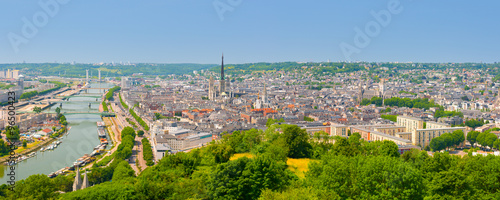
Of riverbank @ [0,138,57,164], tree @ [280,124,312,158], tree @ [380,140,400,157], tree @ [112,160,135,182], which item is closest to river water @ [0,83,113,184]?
riverbank @ [0,138,57,164]

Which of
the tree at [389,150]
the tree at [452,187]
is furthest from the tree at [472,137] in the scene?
the tree at [452,187]

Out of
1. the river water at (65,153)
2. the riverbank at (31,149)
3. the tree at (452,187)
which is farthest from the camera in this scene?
the riverbank at (31,149)

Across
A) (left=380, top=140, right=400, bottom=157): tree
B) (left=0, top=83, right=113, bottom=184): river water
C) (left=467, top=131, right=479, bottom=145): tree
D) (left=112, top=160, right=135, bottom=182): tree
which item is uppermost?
(left=380, top=140, right=400, bottom=157): tree

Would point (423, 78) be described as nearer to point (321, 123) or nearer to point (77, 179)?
point (321, 123)

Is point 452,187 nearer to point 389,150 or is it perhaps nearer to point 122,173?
point 389,150

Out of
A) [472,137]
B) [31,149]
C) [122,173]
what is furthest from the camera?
[472,137]

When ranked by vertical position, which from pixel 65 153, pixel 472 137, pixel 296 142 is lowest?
pixel 65 153

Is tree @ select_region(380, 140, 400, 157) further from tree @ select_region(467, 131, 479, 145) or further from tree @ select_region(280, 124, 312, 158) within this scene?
tree @ select_region(467, 131, 479, 145)

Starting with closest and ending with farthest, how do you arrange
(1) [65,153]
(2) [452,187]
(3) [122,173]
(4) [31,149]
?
(2) [452,187] → (3) [122,173] → (1) [65,153] → (4) [31,149]

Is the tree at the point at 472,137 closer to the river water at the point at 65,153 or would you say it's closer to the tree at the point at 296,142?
the tree at the point at 296,142

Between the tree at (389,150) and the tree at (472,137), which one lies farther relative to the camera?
the tree at (472,137)

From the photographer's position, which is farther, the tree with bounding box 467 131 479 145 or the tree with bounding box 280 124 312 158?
the tree with bounding box 467 131 479 145

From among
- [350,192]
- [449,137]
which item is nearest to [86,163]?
[350,192]

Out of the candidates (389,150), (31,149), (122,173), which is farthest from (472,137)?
(31,149)
